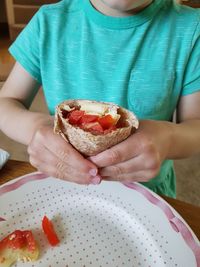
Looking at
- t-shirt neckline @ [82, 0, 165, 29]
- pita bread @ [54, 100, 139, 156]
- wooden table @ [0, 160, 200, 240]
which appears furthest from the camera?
t-shirt neckline @ [82, 0, 165, 29]

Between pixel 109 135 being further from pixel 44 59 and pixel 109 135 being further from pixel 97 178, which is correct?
pixel 44 59

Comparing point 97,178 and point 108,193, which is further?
point 108,193

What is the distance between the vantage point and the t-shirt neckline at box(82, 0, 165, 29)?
0.66 m

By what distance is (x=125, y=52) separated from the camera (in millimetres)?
685

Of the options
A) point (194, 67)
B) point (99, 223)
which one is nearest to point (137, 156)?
point (99, 223)

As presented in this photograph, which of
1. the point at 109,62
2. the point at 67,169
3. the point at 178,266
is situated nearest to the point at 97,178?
the point at 67,169

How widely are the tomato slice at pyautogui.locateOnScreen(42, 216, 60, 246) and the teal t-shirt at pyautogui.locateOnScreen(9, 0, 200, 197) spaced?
29 cm

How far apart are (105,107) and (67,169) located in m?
0.11

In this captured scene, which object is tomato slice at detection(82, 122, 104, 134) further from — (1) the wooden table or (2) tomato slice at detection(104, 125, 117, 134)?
(1) the wooden table

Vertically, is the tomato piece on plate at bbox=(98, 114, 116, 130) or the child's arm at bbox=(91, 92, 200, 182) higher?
the tomato piece on plate at bbox=(98, 114, 116, 130)

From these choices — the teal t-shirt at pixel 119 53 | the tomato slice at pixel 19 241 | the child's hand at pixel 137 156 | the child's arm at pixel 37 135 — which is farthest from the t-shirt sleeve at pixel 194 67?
the tomato slice at pixel 19 241

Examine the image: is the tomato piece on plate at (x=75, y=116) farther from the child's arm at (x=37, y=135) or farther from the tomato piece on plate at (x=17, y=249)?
the tomato piece on plate at (x=17, y=249)

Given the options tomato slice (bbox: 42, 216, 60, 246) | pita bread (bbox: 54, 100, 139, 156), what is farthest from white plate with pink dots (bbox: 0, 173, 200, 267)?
pita bread (bbox: 54, 100, 139, 156)

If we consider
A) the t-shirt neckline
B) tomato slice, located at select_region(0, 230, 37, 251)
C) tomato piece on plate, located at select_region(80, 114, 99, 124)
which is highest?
the t-shirt neckline
